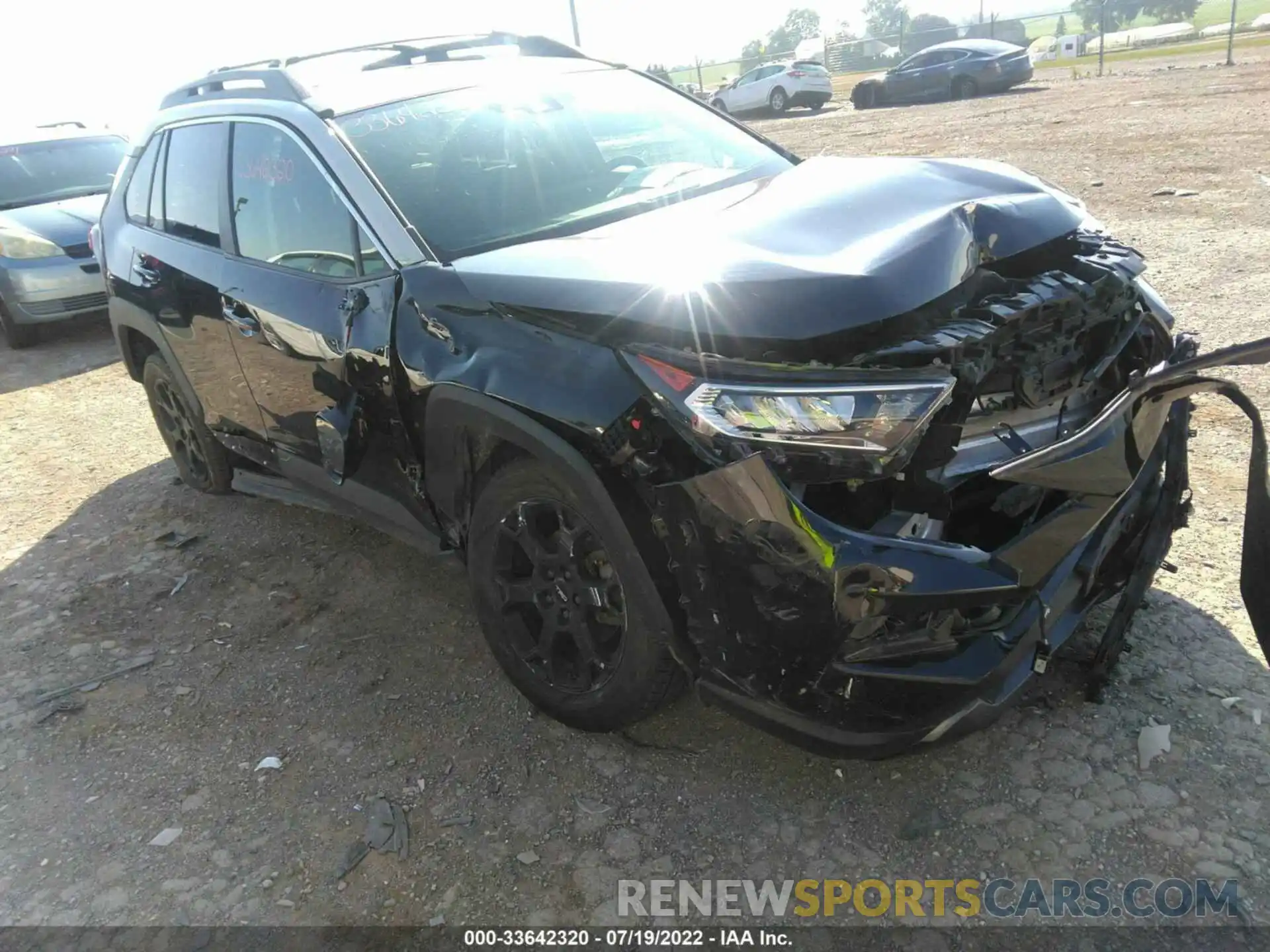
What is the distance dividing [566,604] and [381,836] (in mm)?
825

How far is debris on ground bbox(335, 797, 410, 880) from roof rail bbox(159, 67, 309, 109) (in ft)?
7.77

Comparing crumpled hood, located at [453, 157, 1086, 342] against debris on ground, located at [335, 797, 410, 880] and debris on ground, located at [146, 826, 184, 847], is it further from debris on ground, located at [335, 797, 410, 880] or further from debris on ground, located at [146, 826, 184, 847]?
debris on ground, located at [146, 826, 184, 847]

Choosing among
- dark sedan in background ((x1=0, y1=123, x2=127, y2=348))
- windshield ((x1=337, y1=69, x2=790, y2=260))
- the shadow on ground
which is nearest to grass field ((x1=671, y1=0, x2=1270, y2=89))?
dark sedan in background ((x1=0, y1=123, x2=127, y2=348))

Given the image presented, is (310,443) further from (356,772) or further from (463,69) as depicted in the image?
(463,69)

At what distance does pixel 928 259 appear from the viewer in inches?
88.4

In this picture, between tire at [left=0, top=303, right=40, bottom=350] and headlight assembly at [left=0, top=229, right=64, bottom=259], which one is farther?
tire at [left=0, top=303, right=40, bottom=350]

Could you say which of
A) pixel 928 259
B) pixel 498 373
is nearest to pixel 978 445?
pixel 928 259

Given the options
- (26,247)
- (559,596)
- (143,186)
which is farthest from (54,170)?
(559,596)

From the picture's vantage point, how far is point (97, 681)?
11.3 ft

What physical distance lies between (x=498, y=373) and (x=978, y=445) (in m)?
1.23

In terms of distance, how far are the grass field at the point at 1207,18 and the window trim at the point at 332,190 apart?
44.8 metres

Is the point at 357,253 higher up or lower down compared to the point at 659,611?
higher up

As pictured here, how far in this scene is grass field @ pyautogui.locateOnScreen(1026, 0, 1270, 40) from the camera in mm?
45938

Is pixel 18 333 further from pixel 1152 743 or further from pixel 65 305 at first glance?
pixel 1152 743
